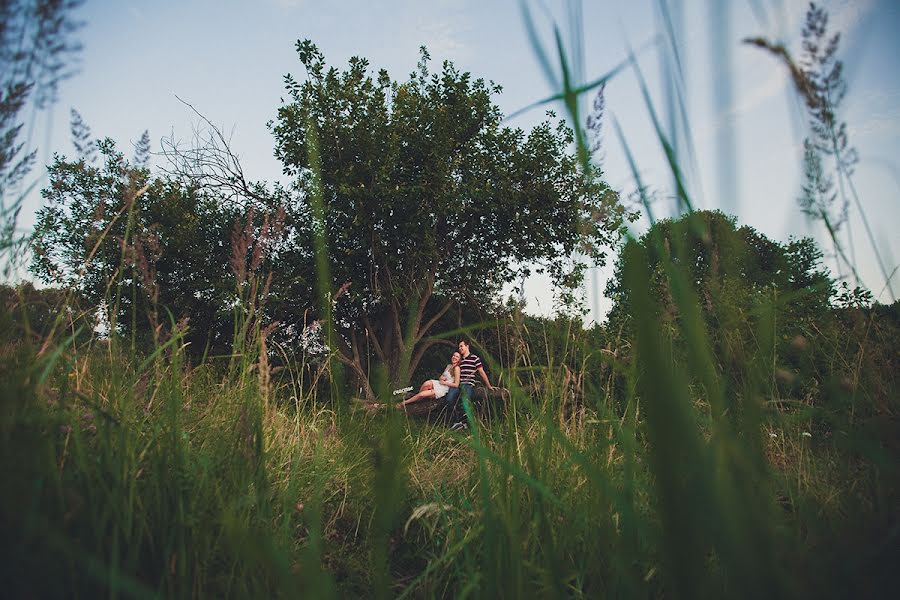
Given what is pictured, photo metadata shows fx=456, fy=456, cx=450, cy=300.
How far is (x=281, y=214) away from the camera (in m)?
2.14

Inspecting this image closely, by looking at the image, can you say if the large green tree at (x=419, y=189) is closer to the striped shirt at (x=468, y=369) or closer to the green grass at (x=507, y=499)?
the striped shirt at (x=468, y=369)

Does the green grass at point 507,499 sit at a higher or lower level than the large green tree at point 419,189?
lower

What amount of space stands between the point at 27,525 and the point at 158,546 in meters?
0.65

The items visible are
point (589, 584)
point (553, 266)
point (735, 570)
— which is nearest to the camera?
point (735, 570)

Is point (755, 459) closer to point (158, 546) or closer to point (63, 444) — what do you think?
point (158, 546)

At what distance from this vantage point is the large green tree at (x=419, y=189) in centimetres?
1045

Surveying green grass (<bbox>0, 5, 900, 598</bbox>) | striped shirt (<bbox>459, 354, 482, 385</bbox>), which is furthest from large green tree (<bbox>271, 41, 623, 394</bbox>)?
green grass (<bbox>0, 5, 900, 598</bbox>)

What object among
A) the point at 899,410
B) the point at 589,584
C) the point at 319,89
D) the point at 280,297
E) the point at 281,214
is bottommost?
the point at 589,584

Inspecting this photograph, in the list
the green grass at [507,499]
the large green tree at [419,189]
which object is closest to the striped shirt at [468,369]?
the large green tree at [419,189]

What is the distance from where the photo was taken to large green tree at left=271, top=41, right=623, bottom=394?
10.4m

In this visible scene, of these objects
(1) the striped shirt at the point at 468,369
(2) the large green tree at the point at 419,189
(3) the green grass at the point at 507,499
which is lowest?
(3) the green grass at the point at 507,499

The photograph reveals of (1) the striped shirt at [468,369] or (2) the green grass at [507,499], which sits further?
(1) the striped shirt at [468,369]

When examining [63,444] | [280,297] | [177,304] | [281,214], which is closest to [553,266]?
[280,297]

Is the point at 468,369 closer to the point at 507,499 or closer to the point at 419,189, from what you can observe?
the point at 419,189
